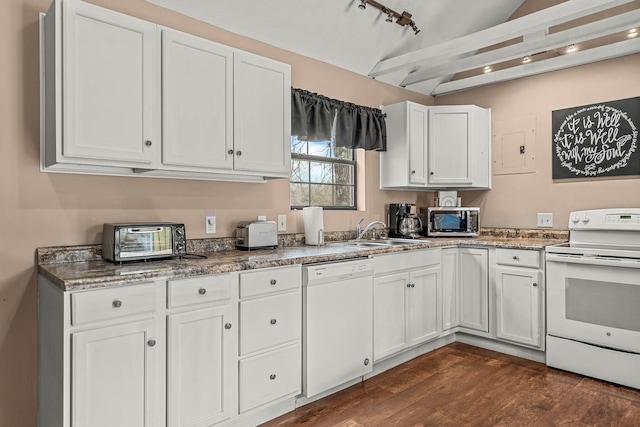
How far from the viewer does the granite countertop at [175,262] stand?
5.71 ft

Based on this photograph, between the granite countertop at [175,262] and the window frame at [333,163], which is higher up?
the window frame at [333,163]

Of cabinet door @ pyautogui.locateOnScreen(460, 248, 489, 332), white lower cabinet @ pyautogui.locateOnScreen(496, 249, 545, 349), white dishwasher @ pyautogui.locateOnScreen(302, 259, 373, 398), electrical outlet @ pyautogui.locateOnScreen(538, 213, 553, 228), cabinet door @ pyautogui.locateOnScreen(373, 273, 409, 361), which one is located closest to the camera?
white dishwasher @ pyautogui.locateOnScreen(302, 259, 373, 398)

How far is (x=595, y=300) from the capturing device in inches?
116

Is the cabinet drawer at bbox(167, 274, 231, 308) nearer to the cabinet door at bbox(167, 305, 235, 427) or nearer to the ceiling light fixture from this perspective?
the cabinet door at bbox(167, 305, 235, 427)

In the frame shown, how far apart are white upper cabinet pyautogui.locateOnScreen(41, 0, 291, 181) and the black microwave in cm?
198

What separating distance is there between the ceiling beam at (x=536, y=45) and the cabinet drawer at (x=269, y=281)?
2642 mm

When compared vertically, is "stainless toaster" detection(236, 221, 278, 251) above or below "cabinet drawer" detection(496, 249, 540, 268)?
above

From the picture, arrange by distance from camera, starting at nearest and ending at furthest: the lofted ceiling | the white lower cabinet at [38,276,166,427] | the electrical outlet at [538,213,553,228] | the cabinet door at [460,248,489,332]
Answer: the white lower cabinet at [38,276,166,427]
the lofted ceiling
the cabinet door at [460,248,489,332]
the electrical outlet at [538,213,553,228]

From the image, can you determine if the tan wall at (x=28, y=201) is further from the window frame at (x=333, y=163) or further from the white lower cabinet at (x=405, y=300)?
the white lower cabinet at (x=405, y=300)

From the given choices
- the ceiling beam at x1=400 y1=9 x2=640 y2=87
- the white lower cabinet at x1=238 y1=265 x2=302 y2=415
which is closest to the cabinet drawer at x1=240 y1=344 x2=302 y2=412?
the white lower cabinet at x1=238 y1=265 x2=302 y2=415

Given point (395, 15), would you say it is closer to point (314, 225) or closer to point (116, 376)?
point (314, 225)

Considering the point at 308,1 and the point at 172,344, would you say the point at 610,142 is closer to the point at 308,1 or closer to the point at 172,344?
the point at 308,1

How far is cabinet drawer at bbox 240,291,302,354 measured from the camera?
2.20 metres

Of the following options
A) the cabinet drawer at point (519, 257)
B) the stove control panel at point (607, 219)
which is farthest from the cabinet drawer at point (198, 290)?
the stove control panel at point (607, 219)
